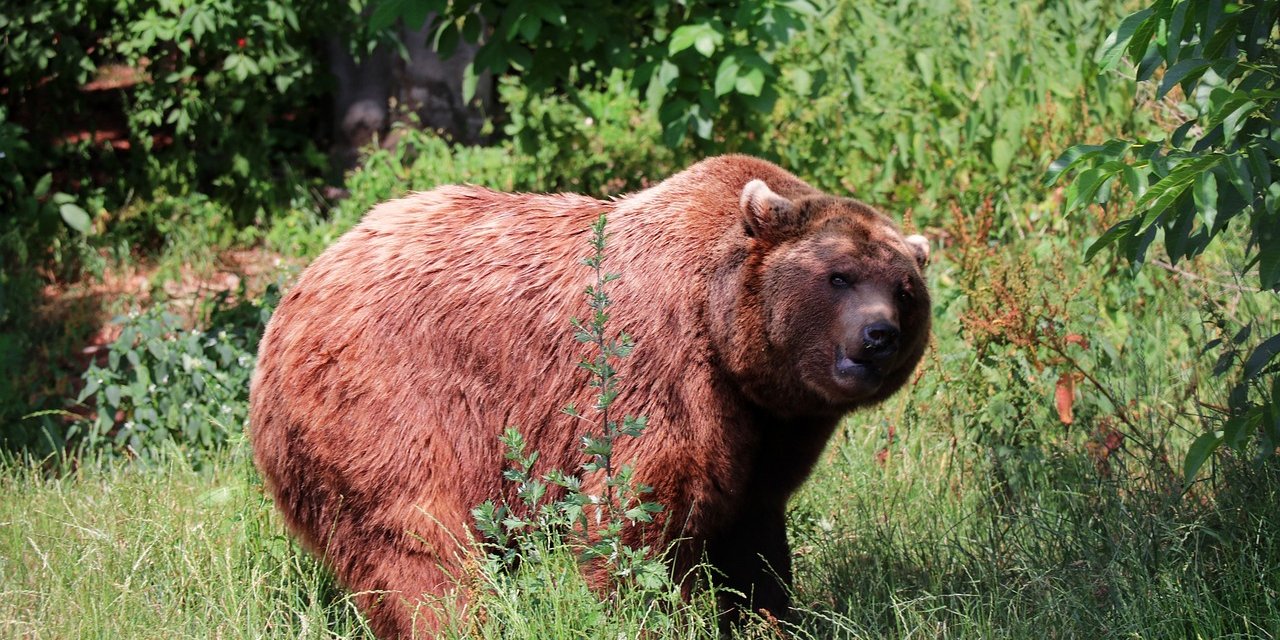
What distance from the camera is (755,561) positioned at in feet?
16.6

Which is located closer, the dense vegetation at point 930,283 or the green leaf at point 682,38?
the dense vegetation at point 930,283

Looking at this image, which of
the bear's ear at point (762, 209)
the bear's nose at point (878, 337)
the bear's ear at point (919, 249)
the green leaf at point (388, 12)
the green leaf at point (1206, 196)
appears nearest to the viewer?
the green leaf at point (1206, 196)

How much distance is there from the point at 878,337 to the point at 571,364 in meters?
1.09

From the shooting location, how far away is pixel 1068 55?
8781 mm

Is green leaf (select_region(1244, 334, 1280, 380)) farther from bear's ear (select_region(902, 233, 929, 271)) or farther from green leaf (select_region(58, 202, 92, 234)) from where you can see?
green leaf (select_region(58, 202, 92, 234))

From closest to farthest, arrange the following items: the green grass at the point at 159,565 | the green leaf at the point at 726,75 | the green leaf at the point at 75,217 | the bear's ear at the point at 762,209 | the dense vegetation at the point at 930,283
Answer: the dense vegetation at the point at 930,283
the bear's ear at the point at 762,209
the green grass at the point at 159,565
the green leaf at the point at 726,75
the green leaf at the point at 75,217

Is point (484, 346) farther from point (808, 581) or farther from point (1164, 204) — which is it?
point (1164, 204)

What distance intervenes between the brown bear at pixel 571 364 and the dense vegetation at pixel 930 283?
35 centimetres

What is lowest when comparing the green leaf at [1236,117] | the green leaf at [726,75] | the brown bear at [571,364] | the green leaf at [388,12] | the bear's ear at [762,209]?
the brown bear at [571,364]

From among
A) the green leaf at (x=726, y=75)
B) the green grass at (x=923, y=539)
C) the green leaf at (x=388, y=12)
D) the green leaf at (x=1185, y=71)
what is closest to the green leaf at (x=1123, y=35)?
the green leaf at (x=1185, y=71)

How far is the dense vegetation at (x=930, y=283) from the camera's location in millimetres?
4465

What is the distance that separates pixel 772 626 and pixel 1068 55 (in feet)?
18.0

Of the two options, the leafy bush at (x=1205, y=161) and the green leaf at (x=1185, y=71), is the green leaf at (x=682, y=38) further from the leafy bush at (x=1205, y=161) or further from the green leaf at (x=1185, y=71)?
the green leaf at (x=1185, y=71)

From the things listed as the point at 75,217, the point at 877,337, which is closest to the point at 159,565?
the point at 877,337
